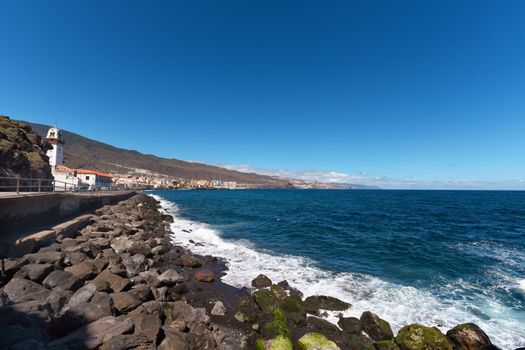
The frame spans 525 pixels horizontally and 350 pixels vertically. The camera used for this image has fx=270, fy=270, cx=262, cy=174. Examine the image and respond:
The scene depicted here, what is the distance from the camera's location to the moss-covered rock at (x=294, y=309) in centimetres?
921

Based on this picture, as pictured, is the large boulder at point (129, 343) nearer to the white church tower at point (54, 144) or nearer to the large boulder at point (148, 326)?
the large boulder at point (148, 326)

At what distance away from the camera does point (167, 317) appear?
8.16 m

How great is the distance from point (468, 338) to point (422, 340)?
1.56m

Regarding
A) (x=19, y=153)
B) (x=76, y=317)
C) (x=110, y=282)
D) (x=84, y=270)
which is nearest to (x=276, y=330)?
(x=76, y=317)

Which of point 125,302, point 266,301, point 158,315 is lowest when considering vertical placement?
point 266,301

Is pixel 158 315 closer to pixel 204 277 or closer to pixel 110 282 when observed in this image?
pixel 110 282

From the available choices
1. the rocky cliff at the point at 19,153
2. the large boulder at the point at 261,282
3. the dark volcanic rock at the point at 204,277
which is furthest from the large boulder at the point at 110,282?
the rocky cliff at the point at 19,153

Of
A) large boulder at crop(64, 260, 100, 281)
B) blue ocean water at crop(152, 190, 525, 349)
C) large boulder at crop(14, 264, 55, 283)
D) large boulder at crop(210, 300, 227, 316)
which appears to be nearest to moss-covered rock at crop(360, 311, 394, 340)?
blue ocean water at crop(152, 190, 525, 349)

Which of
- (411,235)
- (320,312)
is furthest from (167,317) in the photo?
(411,235)

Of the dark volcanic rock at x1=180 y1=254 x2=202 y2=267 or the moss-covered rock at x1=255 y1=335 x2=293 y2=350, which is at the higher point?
the moss-covered rock at x1=255 y1=335 x2=293 y2=350

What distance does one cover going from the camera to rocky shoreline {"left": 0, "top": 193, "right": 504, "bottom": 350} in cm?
611

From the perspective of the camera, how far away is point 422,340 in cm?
771

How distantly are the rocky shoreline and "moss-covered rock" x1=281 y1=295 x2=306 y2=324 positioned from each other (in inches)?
1.4

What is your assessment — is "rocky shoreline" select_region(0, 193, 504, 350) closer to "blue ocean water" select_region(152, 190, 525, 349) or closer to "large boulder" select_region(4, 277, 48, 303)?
"large boulder" select_region(4, 277, 48, 303)
